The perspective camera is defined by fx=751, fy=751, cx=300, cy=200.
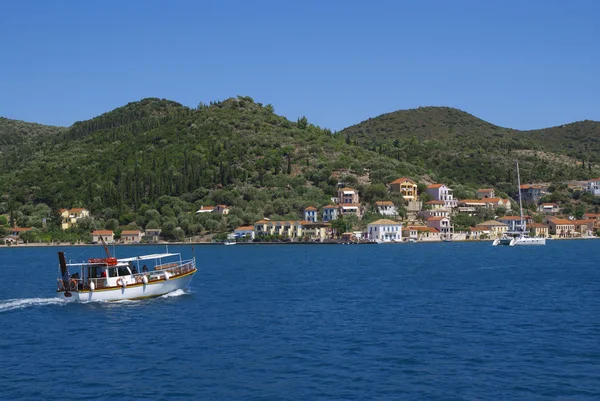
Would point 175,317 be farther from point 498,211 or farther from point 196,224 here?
point 498,211

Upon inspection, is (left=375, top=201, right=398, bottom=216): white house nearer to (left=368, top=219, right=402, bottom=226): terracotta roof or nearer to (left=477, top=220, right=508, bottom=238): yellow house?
(left=368, top=219, right=402, bottom=226): terracotta roof

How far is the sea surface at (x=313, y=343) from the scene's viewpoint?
22.0 m

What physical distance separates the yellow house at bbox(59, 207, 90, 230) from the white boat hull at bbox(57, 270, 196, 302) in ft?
323

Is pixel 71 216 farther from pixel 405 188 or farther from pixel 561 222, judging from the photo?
pixel 561 222

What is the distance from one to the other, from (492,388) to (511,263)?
168 ft

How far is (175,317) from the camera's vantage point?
35094 millimetres

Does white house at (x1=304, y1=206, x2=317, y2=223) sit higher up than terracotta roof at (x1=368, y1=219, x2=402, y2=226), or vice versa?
white house at (x1=304, y1=206, x2=317, y2=223)

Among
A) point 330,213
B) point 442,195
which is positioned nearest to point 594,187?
point 442,195

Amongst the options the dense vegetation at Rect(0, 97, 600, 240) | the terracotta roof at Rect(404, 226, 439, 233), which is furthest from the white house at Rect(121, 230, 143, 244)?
the terracotta roof at Rect(404, 226, 439, 233)

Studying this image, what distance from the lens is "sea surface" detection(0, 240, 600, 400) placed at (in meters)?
22.0

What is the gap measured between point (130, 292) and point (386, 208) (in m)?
101

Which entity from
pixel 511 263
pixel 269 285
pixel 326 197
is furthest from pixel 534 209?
pixel 269 285

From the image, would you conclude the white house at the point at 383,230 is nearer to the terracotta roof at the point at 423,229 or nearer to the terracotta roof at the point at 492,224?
the terracotta roof at the point at 423,229

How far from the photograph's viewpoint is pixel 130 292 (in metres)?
41.1
